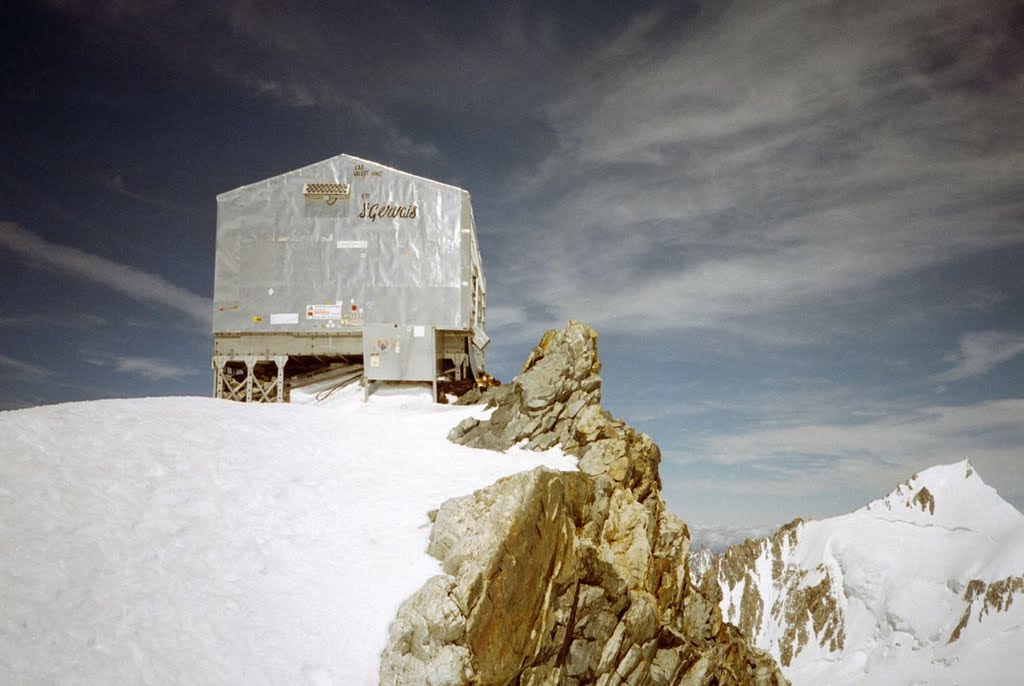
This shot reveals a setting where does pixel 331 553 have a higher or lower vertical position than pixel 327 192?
lower

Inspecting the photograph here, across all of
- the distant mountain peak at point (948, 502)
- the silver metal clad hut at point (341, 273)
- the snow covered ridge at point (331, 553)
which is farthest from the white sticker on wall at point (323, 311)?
the distant mountain peak at point (948, 502)

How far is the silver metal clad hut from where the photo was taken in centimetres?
Answer: 2769

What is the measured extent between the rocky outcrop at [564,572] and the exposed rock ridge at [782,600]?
11662 cm

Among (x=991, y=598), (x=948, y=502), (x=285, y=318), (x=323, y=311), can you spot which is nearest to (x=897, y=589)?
(x=991, y=598)

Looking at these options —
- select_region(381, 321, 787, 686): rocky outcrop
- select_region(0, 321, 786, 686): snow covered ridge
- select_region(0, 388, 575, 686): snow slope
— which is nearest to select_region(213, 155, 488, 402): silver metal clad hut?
select_region(381, 321, 787, 686): rocky outcrop

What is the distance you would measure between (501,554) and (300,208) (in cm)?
2259

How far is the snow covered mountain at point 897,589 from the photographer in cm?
10512

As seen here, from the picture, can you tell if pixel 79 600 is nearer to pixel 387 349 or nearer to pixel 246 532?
pixel 246 532

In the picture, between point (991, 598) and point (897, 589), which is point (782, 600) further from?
point (991, 598)

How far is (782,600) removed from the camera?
429 feet

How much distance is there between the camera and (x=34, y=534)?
880 centimetres

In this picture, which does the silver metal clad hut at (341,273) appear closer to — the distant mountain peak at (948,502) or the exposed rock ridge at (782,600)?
the exposed rock ridge at (782,600)

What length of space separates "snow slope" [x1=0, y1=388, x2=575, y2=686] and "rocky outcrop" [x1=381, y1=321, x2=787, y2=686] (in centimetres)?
78

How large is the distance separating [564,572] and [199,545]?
7.12m
